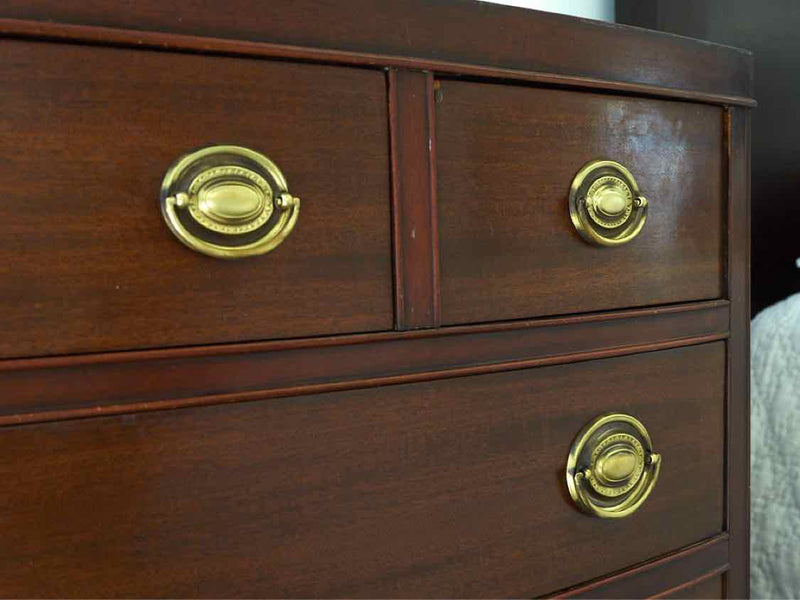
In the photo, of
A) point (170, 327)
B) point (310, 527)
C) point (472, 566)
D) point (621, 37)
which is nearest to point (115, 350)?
point (170, 327)

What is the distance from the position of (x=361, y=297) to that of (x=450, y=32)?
181 millimetres

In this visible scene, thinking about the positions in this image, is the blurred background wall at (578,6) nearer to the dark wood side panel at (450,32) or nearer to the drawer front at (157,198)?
the dark wood side panel at (450,32)

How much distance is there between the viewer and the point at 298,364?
44 cm

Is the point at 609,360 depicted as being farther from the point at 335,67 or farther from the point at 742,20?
the point at 742,20

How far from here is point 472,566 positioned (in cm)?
50

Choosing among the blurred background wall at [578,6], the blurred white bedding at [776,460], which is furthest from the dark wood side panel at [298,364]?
the blurred background wall at [578,6]

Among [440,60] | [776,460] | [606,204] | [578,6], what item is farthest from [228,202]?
[578,6]

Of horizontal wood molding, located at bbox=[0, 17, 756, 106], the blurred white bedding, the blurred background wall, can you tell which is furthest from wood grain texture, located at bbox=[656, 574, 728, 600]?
the blurred background wall

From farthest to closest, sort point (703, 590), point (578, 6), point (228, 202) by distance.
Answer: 1. point (578, 6)
2. point (703, 590)
3. point (228, 202)

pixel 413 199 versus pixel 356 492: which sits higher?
pixel 413 199

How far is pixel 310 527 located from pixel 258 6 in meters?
0.31

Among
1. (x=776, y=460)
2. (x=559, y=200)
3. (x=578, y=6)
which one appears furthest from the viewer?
(x=578, y=6)

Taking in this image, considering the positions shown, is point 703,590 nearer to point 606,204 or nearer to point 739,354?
point 739,354

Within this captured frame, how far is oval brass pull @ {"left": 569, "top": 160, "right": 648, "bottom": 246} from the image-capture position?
0.52 meters
